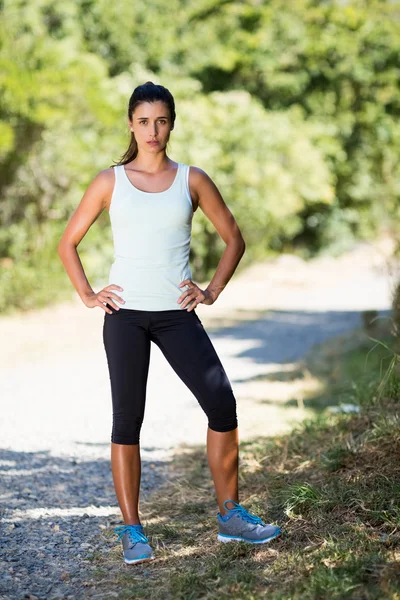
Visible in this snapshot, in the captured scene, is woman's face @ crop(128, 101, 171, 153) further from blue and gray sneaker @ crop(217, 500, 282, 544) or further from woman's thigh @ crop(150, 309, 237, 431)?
blue and gray sneaker @ crop(217, 500, 282, 544)

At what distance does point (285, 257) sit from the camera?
23.0 m

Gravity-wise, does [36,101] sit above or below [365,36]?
below

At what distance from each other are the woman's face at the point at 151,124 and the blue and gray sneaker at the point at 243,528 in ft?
5.06

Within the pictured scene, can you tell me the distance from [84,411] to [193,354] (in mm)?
3996

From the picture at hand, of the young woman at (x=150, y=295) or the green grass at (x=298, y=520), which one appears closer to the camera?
the green grass at (x=298, y=520)

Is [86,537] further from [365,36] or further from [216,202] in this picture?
[365,36]

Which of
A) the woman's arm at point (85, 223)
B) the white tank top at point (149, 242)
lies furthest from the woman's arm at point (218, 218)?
the woman's arm at point (85, 223)

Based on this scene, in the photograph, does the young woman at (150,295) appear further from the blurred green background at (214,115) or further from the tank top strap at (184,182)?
the blurred green background at (214,115)

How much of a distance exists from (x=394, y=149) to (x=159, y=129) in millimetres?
25552

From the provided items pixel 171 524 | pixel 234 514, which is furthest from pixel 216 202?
pixel 171 524

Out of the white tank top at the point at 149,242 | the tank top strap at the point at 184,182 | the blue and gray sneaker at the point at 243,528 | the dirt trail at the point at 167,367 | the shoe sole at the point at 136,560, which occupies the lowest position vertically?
the dirt trail at the point at 167,367

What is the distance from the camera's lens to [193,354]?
147 inches

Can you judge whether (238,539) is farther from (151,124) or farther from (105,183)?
(151,124)

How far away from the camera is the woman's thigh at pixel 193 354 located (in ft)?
12.2
